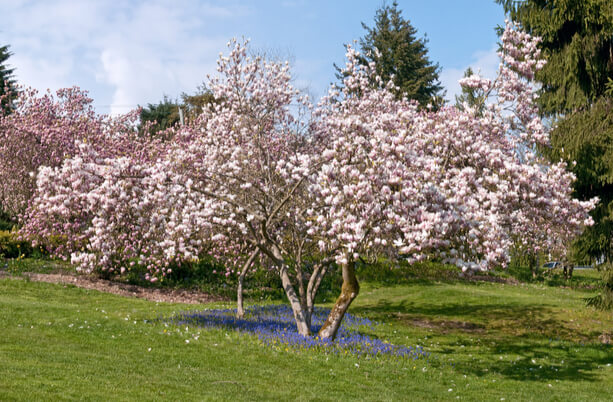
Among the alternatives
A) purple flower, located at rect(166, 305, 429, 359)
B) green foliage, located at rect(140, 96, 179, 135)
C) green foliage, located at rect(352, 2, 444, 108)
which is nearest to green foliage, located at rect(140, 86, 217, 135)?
green foliage, located at rect(140, 96, 179, 135)

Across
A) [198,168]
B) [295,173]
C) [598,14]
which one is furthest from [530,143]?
[198,168]

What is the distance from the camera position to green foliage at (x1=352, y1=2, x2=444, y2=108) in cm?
5206

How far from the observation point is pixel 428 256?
A: 428 inches

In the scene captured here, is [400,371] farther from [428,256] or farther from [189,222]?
[189,222]

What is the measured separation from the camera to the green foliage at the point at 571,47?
60.9ft

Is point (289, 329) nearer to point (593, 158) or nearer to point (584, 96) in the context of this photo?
point (593, 158)

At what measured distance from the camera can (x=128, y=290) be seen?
24.0m

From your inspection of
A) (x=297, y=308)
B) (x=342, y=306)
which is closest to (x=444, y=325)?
(x=342, y=306)

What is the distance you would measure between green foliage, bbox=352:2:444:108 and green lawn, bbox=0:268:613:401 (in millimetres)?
34668

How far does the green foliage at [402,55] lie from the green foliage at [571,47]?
1211 inches

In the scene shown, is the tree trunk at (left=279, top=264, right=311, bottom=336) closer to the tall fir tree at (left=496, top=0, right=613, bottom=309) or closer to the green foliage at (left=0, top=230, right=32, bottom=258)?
the tall fir tree at (left=496, top=0, right=613, bottom=309)

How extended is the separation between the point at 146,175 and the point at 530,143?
10852mm

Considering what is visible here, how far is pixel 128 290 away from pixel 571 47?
2004 centimetres

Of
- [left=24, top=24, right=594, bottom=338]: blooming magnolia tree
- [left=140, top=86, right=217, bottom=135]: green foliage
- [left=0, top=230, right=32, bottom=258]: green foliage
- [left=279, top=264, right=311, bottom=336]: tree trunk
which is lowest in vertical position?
[left=279, top=264, right=311, bottom=336]: tree trunk
